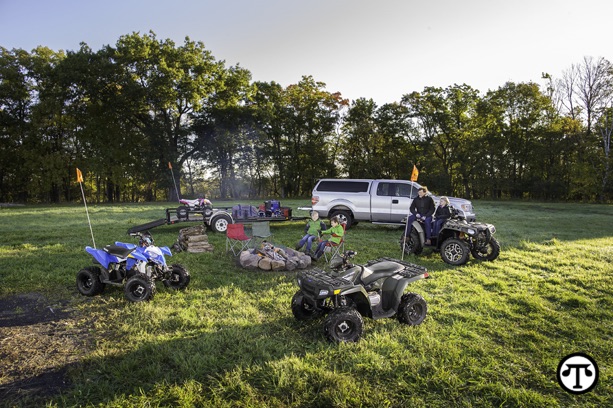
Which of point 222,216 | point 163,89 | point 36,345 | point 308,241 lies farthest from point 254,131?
point 36,345

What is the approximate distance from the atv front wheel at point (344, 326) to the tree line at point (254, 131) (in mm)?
27470

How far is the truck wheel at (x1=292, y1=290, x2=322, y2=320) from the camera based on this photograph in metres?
4.88

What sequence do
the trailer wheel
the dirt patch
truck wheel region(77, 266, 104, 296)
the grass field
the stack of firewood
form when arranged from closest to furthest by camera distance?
the grass field, the dirt patch, truck wheel region(77, 266, 104, 296), the stack of firewood, the trailer wheel

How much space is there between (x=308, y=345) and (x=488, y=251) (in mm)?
6061

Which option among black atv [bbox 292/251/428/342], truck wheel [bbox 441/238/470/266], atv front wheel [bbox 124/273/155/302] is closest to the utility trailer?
atv front wheel [bbox 124/273/155/302]

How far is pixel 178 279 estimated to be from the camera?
6441 mm

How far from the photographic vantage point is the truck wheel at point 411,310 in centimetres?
470

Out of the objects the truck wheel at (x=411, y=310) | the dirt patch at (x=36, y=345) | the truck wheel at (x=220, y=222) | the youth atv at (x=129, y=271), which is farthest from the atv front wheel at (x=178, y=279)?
the truck wheel at (x=220, y=222)

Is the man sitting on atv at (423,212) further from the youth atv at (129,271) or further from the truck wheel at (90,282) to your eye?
the truck wheel at (90,282)

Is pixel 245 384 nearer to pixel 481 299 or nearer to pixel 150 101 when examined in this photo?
pixel 481 299

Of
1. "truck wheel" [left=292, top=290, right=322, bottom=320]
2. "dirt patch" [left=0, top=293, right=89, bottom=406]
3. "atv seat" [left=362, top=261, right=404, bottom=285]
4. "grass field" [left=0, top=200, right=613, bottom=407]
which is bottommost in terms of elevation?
"dirt patch" [left=0, top=293, right=89, bottom=406]

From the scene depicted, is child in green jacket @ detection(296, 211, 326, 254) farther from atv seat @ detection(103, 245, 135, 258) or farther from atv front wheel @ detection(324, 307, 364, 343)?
atv front wheel @ detection(324, 307, 364, 343)

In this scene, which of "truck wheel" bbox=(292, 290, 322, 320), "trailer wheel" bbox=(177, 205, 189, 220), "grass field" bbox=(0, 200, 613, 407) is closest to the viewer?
"grass field" bbox=(0, 200, 613, 407)

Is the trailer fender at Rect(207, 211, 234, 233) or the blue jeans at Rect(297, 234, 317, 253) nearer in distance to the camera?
the blue jeans at Rect(297, 234, 317, 253)
